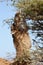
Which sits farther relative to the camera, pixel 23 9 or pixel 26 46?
pixel 26 46

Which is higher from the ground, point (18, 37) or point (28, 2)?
point (28, 2)

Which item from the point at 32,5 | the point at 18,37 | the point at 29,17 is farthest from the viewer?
the point at 18,37

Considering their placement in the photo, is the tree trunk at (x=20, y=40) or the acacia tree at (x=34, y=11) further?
the tree trunk at (x=20, y=40)

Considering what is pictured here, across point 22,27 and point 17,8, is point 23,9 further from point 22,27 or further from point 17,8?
point 22,27

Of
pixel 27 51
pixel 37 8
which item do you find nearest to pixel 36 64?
pixel 27 51

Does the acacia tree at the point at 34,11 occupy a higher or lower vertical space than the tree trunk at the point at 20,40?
higher

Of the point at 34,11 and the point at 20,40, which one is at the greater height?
the point at 34,11

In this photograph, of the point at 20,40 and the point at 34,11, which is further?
the point at 20,40

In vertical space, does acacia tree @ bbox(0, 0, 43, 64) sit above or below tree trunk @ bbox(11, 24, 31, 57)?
above

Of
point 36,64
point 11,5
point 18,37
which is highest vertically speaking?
point 11,5

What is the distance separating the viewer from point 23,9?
6777 millimetres

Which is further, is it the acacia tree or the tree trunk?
the tree trunk

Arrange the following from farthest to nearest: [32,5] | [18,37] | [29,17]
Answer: [18,37] < [29,17] < [32,5]

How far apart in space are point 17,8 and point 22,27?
80 centimetres
